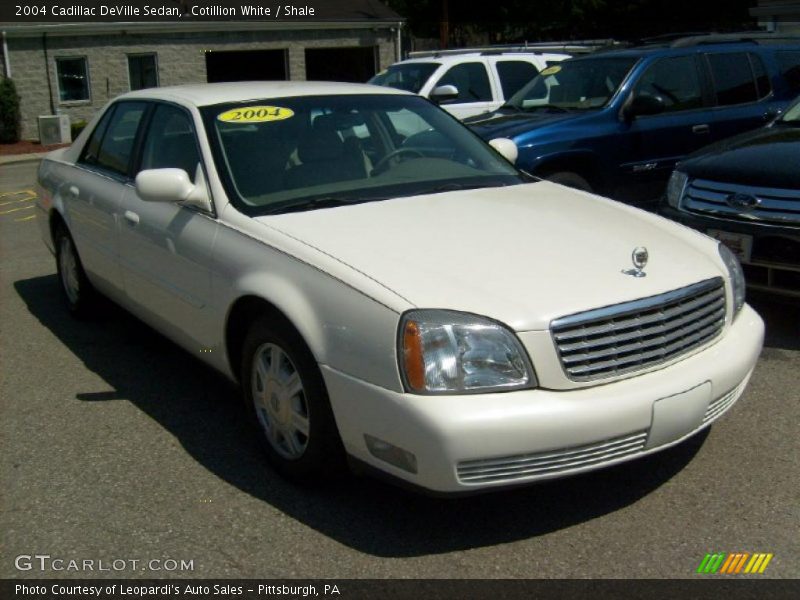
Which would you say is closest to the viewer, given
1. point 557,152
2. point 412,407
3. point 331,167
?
point 412,407

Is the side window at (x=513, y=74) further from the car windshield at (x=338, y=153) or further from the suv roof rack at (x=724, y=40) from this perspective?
the car windshield at (x=338, y=153)

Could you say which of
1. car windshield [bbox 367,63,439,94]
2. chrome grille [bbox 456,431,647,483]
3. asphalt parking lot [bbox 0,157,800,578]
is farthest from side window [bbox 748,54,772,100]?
chrome grille [bbox 456,431,647,483]

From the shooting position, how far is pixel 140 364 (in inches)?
216

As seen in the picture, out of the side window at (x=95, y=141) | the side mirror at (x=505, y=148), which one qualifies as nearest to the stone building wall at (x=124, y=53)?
the side window at (x=95, y=141)

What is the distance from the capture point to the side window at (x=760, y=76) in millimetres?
8758

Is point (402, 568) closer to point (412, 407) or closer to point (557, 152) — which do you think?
point (412, 407)

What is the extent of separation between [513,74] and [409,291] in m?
10.1

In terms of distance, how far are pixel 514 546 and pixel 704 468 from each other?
3.34 feet

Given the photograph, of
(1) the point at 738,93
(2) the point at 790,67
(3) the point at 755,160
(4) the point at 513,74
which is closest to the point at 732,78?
(1) the point at 738,93

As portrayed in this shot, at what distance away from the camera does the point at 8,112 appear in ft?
73.5

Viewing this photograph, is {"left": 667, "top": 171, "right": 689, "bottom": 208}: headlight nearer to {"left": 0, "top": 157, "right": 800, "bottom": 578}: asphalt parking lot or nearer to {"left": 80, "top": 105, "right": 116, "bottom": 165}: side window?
{"left": 0, "top": 157, "right": 800, "bottom": 578}: asphalt parking lot

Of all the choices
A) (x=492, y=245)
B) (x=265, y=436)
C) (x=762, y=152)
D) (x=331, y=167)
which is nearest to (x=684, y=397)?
(x=492, y=245)

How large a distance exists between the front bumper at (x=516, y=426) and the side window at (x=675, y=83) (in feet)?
17.3

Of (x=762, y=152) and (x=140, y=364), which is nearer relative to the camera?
(x=140, y=364)
